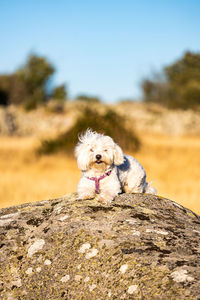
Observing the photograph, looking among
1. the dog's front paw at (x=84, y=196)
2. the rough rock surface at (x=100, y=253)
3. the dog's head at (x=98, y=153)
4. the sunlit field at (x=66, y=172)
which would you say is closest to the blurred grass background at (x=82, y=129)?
the sunlit field at (x=66, y=172)

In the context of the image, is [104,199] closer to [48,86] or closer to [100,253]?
[100,253]

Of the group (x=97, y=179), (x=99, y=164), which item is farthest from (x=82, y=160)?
(x=97, y=179)

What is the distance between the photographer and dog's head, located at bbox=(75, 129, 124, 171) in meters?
6.60

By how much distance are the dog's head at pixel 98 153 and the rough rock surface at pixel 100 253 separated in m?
1.19

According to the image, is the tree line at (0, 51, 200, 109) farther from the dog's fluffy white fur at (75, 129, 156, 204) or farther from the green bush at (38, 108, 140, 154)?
the dog's fluffy white fur at (75, 129, 156, 204)

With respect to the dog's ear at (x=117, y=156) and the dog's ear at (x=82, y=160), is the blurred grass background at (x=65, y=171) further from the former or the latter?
the dog's ear at (x=82, y=160)

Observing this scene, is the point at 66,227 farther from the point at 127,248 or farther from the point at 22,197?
the point at 22,197

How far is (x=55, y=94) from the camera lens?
5672cm

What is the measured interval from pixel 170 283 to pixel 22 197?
11.8 m

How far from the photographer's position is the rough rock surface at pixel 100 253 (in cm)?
389

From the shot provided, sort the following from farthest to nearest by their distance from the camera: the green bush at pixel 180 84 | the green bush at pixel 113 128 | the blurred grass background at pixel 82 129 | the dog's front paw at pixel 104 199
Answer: the green bush at pixel 180 84 → the green bush at pixel 113 128 → the blurred grass background at pixel 82 129 → the dog's front paw at pixel 104 199

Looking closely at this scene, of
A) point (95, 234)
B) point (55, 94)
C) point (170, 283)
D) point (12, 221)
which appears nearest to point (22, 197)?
point (12, 221)

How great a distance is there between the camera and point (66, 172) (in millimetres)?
22281

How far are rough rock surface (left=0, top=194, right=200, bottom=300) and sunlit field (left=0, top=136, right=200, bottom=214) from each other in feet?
23.1
